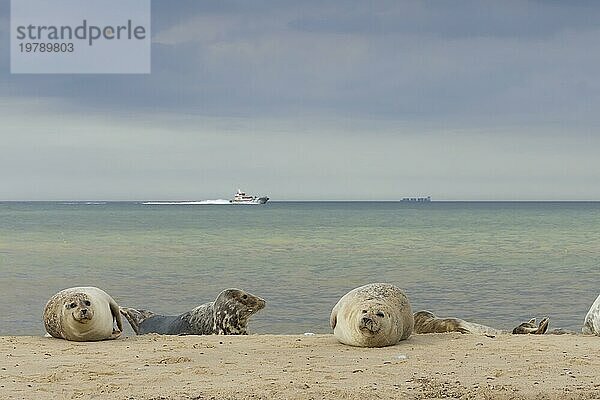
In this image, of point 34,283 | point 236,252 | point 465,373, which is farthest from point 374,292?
point 236,252

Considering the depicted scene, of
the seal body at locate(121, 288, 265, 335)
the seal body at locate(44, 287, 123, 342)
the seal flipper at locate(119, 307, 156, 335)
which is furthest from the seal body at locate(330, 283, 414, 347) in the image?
the seal flipper at locate(119, 307, 156, 335)

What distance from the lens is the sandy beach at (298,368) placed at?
6914 mm

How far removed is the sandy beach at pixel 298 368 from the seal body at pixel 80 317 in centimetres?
18

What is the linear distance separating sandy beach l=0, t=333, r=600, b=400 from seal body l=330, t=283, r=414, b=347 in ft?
0.49

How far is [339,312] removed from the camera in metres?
9.70

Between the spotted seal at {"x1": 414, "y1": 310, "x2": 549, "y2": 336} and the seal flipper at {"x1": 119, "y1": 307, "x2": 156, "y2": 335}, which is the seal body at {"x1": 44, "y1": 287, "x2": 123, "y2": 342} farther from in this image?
the spotted seal at {"x1": 414, "y1": 310, "x2": 549, "y2": 336}

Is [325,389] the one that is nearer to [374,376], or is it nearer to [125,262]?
[374,376]

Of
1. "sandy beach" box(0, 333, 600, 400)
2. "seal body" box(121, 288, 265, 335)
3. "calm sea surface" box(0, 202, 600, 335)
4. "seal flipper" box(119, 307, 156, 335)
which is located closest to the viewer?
"sandy beach" box(0, 333, 600, 400)

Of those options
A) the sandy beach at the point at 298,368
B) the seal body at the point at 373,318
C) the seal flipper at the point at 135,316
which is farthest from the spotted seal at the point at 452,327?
the seal flipper at the point at 135,316

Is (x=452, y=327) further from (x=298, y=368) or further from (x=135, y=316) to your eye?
(x=135, y=316)

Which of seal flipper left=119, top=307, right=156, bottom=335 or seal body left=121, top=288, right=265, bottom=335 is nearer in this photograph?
seal body left=121, top=288, right=265, bottom=335

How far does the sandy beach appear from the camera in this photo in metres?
6.91

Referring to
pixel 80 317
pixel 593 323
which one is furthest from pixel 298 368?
pixel 593 323

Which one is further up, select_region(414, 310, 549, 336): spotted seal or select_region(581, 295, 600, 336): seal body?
select_region(581, 295, 600, 336): seal body
